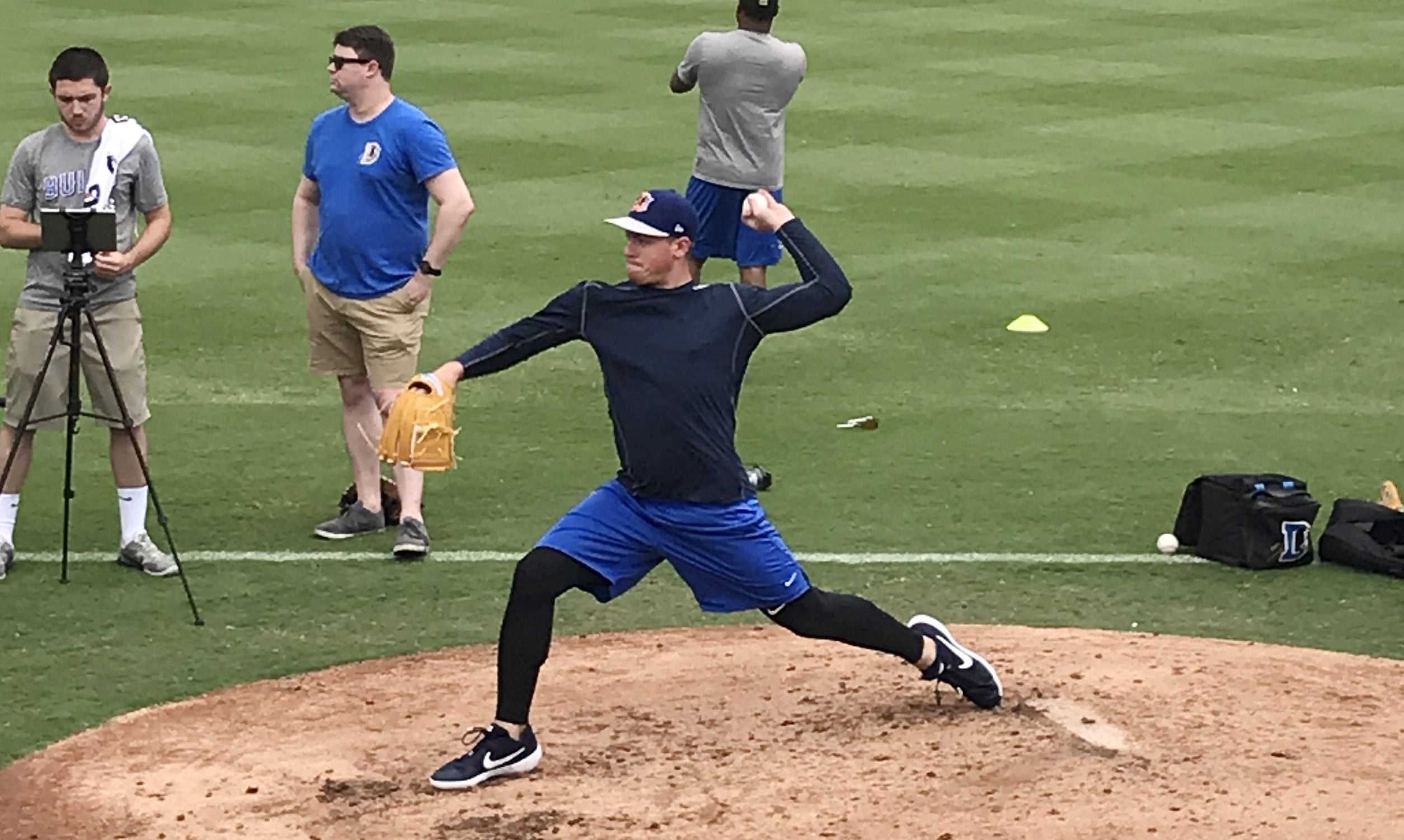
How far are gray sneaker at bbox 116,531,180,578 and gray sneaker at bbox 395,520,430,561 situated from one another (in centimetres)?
96

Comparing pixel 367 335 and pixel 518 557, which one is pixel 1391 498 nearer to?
pixel 518 557

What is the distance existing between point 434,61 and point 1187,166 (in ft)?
31.9

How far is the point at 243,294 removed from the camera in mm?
15836

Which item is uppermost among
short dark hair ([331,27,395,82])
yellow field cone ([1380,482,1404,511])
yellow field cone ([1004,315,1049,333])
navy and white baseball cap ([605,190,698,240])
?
short dark hair ([331,27,395,82])

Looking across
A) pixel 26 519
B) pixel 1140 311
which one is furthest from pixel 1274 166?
pixel 26 519

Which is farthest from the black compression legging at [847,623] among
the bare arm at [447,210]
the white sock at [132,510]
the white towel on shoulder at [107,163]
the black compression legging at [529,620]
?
the white towel on shoulder at [107,163]

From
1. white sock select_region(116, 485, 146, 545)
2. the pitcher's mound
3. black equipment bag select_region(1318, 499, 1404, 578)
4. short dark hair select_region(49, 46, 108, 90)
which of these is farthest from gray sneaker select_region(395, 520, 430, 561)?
Answer: black equipment bag select_region(1318, 499, 1404, 578)

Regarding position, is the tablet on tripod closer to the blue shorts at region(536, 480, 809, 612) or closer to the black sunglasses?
the black sunglasses

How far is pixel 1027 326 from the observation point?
15.1 metres

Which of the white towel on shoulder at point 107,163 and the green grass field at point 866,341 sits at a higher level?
the white towel on shoulder at point 107,163

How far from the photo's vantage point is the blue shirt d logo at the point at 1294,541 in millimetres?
10273

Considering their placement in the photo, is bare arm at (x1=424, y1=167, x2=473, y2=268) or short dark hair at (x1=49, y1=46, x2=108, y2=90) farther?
bare arm at (x1=424, y1=167, x2=473, y2=268)

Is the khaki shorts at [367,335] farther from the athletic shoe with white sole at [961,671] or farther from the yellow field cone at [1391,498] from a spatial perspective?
the yellow field cone at [1391,498]

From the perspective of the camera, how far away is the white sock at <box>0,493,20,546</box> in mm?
10250
